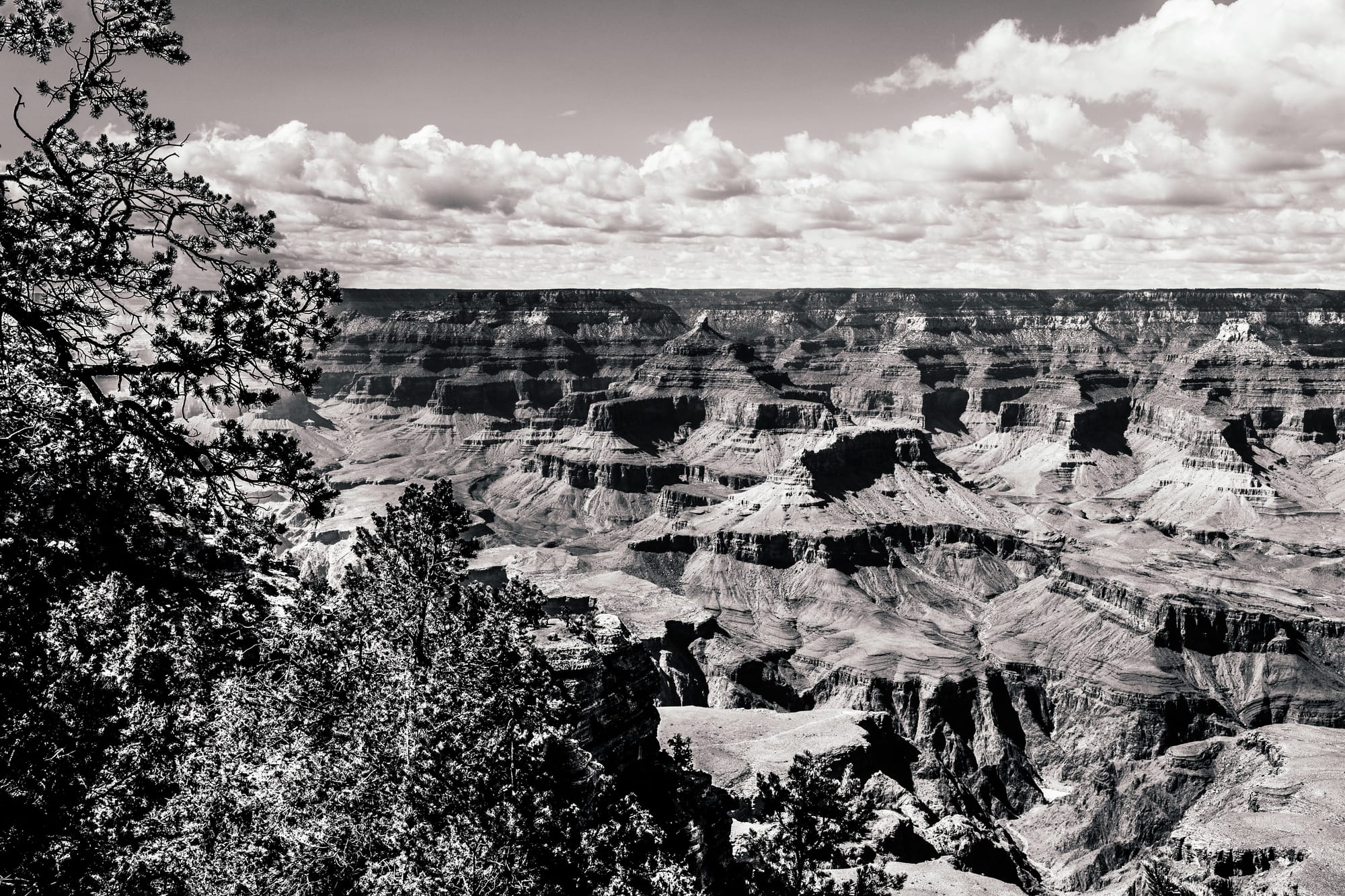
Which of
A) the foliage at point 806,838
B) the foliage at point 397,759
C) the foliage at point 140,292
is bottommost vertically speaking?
the foliage at point 806,838

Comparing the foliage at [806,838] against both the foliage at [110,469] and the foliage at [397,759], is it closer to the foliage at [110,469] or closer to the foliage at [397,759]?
the foliage at [397,759]

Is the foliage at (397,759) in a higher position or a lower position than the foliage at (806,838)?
higher

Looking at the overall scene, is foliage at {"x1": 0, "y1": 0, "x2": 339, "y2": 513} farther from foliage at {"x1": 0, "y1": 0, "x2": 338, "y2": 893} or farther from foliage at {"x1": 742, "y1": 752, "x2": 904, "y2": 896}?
foliage at {"x1": 742, "y1": 752, "x2": 904, "y2": 896}

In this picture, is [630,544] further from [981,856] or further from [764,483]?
[981,856]

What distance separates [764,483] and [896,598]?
43476 mm

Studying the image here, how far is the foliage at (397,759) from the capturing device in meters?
18.3

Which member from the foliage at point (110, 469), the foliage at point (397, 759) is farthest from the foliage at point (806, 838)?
the foliage at point (110, 469)

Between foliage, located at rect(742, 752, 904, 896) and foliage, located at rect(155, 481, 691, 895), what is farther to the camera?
foliage, located at rect(742, 752, 904, 896)

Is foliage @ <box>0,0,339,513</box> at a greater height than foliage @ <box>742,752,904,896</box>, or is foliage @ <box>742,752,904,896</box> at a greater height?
foliage @ <box>0,0,339,513</box>

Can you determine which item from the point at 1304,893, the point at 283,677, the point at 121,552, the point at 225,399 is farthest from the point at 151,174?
the point at 1304,893

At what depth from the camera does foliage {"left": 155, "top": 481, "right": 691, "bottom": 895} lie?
60.0ft

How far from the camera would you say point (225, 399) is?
63.0 feet

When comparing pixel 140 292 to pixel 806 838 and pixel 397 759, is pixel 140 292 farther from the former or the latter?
pixel 806 838

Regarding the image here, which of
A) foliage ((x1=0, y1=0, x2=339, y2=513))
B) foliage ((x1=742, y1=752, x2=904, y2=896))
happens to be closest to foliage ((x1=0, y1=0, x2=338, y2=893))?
foliage ((x1=0, y1=0, x2=339, y2=513))
